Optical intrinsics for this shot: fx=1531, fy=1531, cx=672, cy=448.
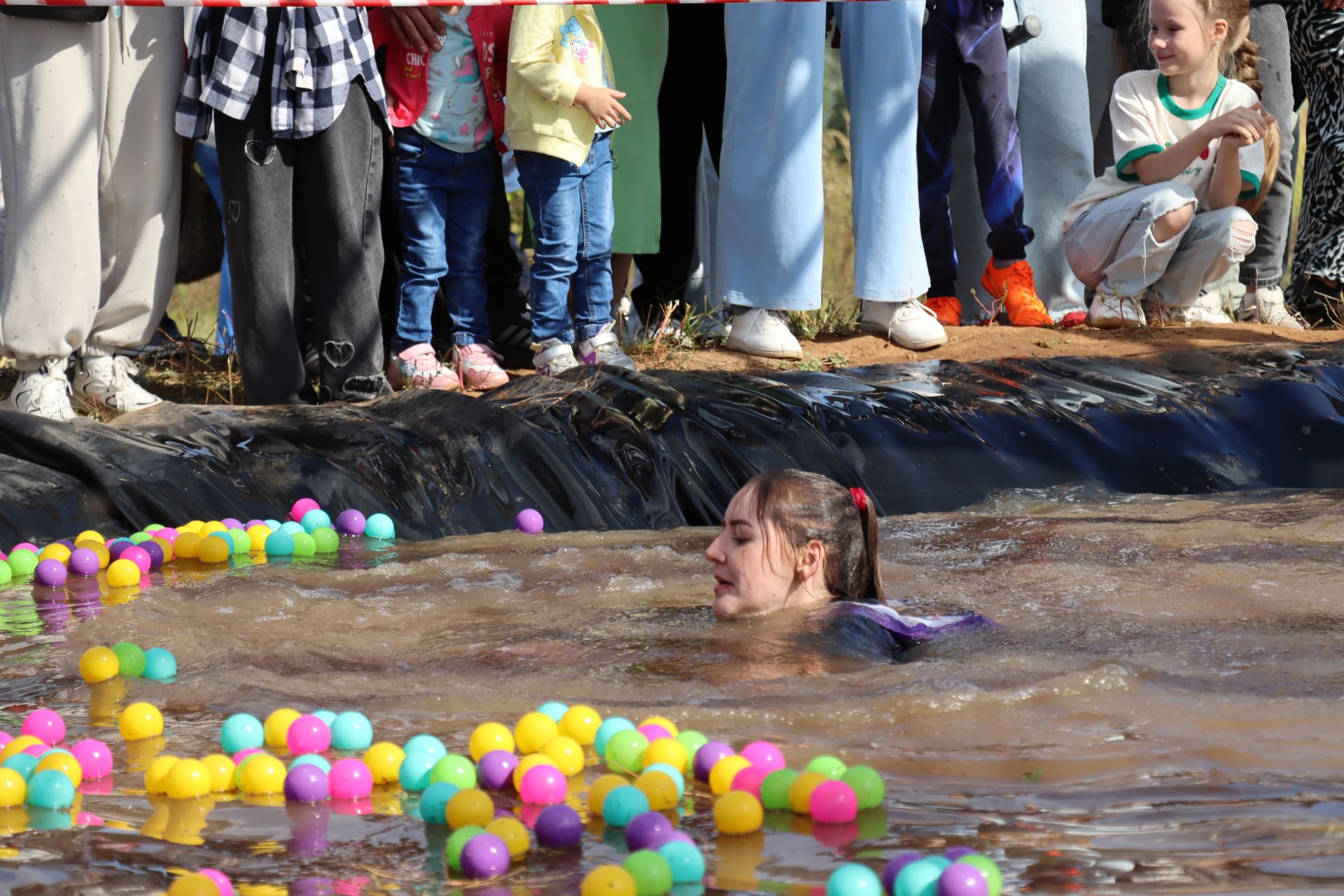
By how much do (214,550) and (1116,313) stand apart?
5.18 m

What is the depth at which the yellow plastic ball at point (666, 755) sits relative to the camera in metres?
3.06

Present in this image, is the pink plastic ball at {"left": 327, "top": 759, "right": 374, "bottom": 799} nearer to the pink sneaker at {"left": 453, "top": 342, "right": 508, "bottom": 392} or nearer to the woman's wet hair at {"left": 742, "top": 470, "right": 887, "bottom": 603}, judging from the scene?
the woman's wet hair at {"left": 742, "top": 470, "right": 887, "bottom": 603}

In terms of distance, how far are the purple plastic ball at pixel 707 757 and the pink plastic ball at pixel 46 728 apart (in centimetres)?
137

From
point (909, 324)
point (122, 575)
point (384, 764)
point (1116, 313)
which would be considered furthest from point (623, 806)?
point (1116, 313)

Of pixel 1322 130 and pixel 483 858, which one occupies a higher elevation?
pixel 1322 130

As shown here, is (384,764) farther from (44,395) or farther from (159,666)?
(44,395)

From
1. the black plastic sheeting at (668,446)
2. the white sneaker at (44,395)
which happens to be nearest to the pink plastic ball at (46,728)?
the black plastic sheeting at (668,446)

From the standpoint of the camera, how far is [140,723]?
3.34 metres

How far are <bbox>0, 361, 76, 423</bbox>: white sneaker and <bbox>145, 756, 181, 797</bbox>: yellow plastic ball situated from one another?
10.7 feet

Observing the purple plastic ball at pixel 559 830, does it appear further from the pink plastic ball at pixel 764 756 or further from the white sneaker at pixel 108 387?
the white sneaker at pixel 108 387

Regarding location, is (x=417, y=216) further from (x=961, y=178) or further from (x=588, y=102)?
(x=961, y=178)

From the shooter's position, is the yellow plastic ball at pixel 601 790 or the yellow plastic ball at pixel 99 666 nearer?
the yellow plastic ball at pixel 601 790

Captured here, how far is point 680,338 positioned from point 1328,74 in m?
4.10

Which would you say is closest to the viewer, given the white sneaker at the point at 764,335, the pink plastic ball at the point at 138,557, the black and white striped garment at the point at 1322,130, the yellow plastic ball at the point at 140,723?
the yellow plastic ball at the point at 140,723
